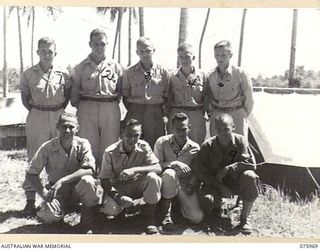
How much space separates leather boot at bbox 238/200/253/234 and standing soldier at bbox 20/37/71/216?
1.44 m

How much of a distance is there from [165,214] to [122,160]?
0.48 meters

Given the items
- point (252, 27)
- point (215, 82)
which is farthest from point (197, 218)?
point (252, 27)

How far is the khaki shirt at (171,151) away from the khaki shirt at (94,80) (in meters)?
0.52

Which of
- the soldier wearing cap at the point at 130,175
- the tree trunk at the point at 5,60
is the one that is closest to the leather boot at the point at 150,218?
the soldier wearing cap at the point at 130,175

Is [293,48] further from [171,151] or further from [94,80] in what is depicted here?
[94,80]

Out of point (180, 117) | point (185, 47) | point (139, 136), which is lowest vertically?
point (139, 136)

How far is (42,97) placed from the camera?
311cm

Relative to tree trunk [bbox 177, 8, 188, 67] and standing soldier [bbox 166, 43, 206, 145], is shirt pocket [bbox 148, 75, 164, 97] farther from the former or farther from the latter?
tree trunk [bbox 177, 8, 188, 67]

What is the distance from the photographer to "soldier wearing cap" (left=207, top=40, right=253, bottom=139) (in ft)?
10.5

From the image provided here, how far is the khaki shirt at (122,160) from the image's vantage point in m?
2.92

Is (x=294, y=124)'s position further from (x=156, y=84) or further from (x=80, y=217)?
(x=80, y=217)

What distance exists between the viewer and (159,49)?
10.8 feet

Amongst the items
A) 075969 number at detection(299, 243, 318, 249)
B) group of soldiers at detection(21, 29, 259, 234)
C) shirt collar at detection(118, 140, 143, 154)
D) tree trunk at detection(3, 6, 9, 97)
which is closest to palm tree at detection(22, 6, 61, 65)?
tree trunk at detection(3, 6, 9, 97)

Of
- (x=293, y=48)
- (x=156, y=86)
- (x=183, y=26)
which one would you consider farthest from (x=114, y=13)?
(x=293, y=48)
